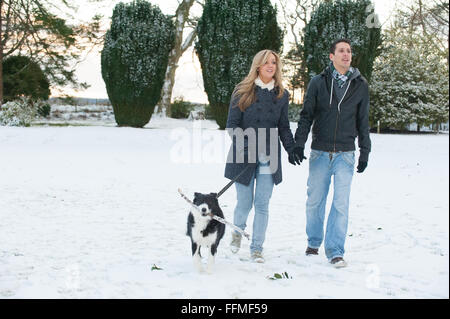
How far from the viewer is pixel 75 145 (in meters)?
15.2

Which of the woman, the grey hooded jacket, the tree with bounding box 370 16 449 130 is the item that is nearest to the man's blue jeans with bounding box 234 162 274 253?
the woman

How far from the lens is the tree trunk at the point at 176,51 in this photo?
916 inches

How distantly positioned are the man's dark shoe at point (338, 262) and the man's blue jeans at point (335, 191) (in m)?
0.04

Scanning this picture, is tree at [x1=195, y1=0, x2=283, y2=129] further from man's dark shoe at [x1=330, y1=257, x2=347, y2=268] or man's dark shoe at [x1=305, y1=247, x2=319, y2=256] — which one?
man's dark shoe at [x1=330, y1=257, x2=347, y2=268]

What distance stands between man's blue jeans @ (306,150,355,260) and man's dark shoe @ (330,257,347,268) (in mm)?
38

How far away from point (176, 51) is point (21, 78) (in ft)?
28.7

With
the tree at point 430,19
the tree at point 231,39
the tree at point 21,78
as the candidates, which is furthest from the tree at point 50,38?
the tree at point 430,19

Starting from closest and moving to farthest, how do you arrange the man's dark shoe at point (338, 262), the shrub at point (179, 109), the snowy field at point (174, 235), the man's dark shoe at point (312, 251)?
the snowy field at point (174, 235) < the man's dark shoe at point (338, 262) < the man's dark shoe at point (312, 251) < the shrub at point (179, 109)

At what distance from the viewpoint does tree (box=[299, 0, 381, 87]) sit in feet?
60.0

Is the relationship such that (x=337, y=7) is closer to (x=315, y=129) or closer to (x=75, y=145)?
Answer: (x=75, y=145)

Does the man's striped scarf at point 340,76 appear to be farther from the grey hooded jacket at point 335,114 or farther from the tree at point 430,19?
the tree at point 430,19

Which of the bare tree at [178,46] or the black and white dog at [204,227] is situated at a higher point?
the bare tree at [178,46]

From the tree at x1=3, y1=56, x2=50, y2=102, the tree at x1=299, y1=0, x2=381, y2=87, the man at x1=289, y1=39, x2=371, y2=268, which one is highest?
the tree at x1=299, y1=0, x2=381, y2=87
